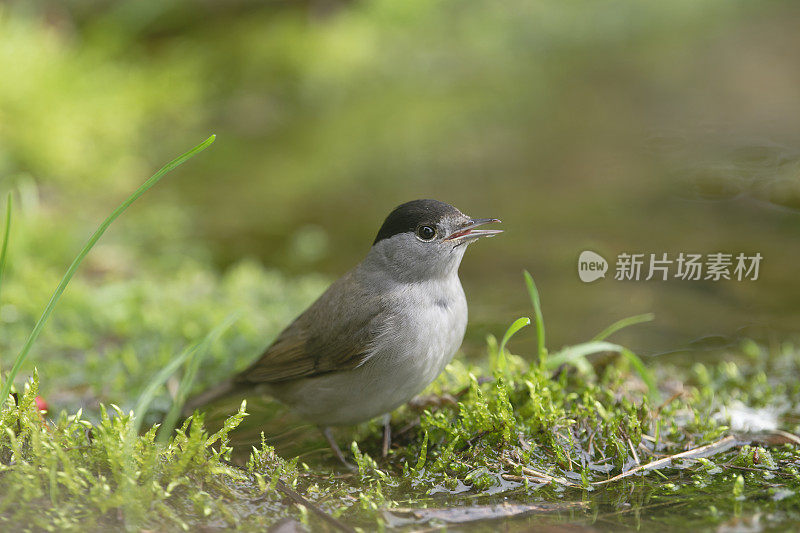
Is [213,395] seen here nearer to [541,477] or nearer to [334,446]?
[334,446]

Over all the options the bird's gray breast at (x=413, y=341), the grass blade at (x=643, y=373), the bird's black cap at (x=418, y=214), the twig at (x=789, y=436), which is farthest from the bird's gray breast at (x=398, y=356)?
the twig at (x=789, y=436)

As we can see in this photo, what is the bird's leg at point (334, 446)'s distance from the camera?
3.64 m

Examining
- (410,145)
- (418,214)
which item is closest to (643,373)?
(418,214)

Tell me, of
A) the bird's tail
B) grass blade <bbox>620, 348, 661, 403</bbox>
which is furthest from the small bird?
grass blade <bbox>620, 348, 661, 403</bbox>

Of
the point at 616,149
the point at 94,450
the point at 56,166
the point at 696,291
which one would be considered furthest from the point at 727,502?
the point at 56,166

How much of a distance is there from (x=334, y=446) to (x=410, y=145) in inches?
264

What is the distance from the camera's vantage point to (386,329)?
358 centimetres

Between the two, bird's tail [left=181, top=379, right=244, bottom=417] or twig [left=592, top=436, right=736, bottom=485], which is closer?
twig [left=592, top=436, right=736, bottom=485]

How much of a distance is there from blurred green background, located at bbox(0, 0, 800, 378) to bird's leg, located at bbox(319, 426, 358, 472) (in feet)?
4.98

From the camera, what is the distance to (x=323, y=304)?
158 inches

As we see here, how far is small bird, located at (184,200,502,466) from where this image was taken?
139 inches

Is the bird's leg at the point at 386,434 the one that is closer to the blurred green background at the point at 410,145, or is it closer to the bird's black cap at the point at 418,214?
the bird's black cap at the point at 418,214

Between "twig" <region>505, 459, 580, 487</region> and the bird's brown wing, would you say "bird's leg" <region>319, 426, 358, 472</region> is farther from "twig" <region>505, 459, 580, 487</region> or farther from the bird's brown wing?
"twig" <region>505, 459, 580, 487</region>

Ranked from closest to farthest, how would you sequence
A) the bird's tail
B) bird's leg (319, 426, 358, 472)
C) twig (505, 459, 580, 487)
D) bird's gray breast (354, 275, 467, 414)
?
twig (505, 459, 580, 487) < bird's gray breast (354, 275, 467, 414) < bird's leg (319, 426, 358, 472) < the bird's tail
